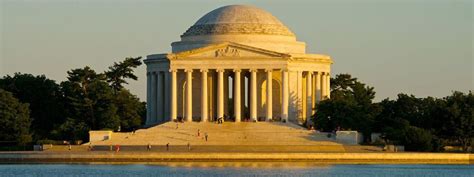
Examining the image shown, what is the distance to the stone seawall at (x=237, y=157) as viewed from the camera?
168375 mm

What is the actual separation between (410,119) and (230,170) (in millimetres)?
40484

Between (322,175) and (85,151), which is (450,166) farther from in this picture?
(85,151)

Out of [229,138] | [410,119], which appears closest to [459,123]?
[410,119]

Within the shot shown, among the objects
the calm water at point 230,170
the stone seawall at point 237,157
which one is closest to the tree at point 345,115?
the stone seawall at point 237,157

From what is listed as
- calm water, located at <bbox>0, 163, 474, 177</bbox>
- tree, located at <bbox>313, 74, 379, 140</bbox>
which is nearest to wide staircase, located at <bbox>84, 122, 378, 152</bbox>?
tree, located at <bbox>313, 74, 379, 140</bbox>

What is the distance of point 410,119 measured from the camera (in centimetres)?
19125

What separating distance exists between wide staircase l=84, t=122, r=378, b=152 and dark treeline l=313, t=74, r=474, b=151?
14.4 ft

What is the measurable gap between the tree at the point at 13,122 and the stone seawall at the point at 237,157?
61.6 ft

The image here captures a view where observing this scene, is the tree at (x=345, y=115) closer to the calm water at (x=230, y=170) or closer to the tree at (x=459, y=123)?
the tree at (x=459, y=123)

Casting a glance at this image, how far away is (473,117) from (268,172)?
1436 inches

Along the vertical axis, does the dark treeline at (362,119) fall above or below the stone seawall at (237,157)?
above

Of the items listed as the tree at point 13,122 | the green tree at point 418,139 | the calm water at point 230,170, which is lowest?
the calm water at point 230,170

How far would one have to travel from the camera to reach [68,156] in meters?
169

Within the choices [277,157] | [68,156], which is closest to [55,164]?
[68,156]
